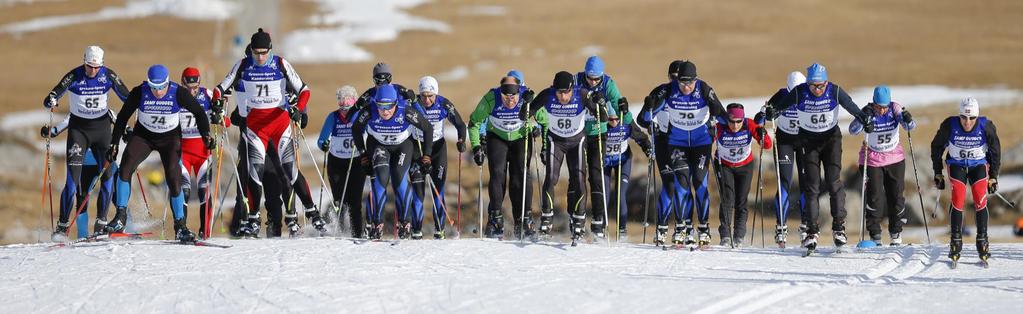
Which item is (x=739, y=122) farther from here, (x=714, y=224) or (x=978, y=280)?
(x=714, y=224)

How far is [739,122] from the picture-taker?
53.1 feet

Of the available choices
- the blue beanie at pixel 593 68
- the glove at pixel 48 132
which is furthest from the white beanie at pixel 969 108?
the glove at pixel 48 132

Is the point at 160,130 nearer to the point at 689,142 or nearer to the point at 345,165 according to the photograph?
the point at 345,165

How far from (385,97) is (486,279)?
3.22m

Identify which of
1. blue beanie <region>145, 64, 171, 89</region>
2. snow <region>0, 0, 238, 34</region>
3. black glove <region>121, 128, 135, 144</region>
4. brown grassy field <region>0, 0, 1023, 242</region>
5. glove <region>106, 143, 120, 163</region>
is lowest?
glove <region>106, 143, 120, 163</region>

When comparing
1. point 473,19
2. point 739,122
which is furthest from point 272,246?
point 473,19

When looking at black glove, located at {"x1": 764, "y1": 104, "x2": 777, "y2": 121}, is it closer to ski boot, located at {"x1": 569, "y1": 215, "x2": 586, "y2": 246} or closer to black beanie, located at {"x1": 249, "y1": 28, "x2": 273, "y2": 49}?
ski boot, located at {"x1": 569, "y1": 215, "x2": 586, "y2": 246}

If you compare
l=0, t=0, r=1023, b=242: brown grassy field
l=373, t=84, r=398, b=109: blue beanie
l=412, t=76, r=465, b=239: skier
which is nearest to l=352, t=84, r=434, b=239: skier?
l=373, t=84, r=398, b=109: blue beanie

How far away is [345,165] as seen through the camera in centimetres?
1672

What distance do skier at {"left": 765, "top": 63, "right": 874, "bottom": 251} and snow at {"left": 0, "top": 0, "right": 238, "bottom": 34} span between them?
187ft

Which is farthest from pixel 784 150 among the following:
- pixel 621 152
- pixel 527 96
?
pixel 527 96

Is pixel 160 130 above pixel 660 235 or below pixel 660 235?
above

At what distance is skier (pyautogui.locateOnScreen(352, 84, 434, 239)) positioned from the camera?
1498cm

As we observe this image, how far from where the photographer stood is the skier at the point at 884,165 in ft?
50.4
